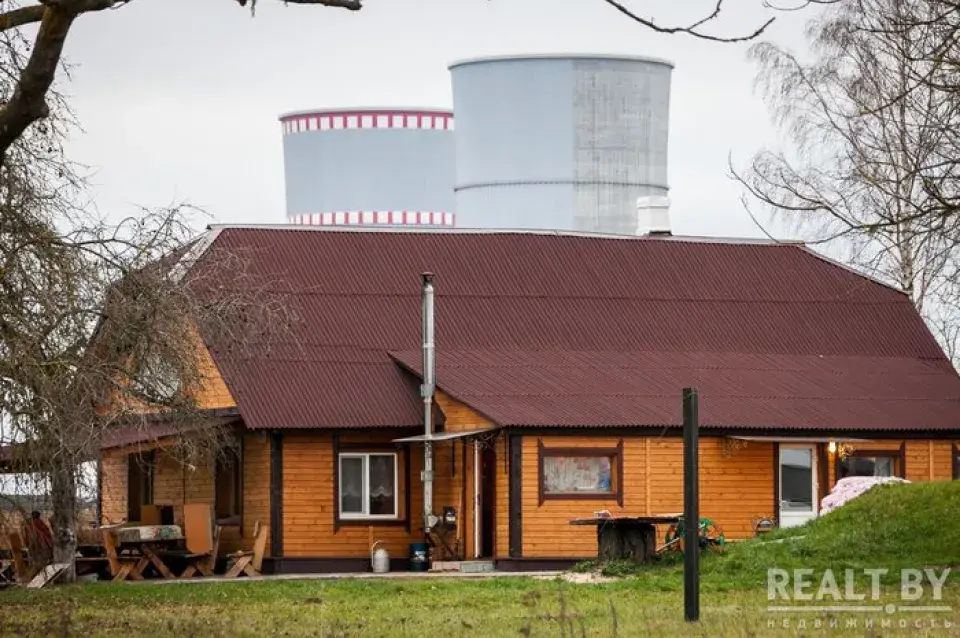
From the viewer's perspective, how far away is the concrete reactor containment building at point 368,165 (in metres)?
49.2

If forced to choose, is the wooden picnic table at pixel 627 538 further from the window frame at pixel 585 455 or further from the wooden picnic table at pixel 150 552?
the wooden picnic table at pixel 150 552

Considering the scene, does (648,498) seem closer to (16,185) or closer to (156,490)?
(156,490)

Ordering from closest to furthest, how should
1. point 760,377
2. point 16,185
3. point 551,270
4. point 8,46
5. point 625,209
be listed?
point 8,46, point 16,185, point 760,377, point 551,270, point 625,209

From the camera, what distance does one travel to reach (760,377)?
34656 mm

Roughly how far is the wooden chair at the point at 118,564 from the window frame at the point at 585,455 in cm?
632

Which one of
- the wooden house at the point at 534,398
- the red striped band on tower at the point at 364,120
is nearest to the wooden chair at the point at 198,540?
the wooden house at the point at 534,398

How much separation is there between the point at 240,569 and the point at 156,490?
5.88 metres

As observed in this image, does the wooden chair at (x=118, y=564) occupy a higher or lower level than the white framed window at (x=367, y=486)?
lower

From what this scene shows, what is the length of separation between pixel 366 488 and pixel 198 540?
3.06 metres

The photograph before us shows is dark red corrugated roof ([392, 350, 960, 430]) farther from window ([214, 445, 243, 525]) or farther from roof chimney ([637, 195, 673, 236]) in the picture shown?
roof chimney ([637, 195, 673, 236])

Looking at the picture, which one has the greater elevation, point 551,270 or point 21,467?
point 551,270

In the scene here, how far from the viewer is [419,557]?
104ft

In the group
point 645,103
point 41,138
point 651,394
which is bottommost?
point 651,394

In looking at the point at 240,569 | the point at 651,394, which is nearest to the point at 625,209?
the point at 651,394
